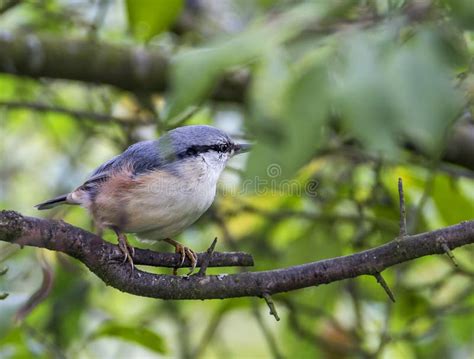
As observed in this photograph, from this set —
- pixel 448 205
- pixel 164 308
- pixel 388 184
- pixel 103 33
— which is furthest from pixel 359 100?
pixel 103 33

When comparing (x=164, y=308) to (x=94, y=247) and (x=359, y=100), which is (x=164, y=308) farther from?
(x=359, y=100)

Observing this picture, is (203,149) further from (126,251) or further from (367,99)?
(367,99)

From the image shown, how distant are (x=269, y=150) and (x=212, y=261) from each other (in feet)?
2.59

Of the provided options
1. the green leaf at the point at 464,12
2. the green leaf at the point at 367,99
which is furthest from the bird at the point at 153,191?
the green leaf at the point at 464,12

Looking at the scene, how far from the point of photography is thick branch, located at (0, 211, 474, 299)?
6.62 feet

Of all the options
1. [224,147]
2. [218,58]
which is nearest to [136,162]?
[224,147]

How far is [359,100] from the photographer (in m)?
1.33

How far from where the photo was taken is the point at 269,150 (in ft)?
4.94

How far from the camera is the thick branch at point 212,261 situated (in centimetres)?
202

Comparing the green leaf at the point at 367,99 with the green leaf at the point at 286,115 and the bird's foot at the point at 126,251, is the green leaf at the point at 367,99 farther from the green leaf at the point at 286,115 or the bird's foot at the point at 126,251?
the bird's foot at the point at 126,251

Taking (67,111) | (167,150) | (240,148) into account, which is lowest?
(67,111)

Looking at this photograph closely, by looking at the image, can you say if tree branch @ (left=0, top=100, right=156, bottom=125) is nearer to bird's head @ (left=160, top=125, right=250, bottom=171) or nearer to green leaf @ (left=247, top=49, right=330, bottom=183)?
bird's head @ (left=160, top=125, right=250, bottom=171)

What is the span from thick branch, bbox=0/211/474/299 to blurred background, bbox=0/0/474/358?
25 cm

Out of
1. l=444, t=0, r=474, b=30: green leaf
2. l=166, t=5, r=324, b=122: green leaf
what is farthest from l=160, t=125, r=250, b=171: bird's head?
l=444, t=0, r=474, b=30: green leaf
